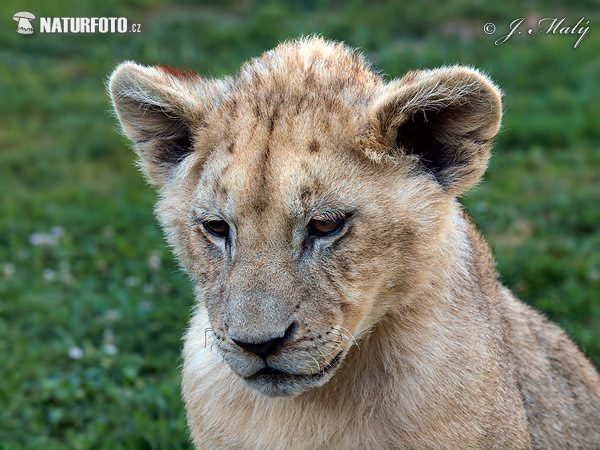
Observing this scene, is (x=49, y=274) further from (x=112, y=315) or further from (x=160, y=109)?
(x=160, y=109)

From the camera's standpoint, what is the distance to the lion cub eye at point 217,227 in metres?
3.90

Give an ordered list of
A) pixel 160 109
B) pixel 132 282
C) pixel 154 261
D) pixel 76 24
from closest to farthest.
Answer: pixel 160 109
pixel 132 282
pixel 154 261
pixel 76 24

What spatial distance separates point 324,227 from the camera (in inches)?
147

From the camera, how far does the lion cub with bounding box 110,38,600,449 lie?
371 cm

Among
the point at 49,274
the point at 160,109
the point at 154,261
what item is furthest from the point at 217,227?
the point at 49,274

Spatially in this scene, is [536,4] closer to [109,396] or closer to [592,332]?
[592,332]

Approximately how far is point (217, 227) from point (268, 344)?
633 millimetres

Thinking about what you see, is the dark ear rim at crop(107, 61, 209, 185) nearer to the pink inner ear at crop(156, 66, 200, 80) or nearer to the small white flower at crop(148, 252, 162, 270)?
the pink inner ear at crop(156, 66, 200, 80)

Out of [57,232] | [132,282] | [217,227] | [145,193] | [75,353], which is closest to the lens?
[217,227]

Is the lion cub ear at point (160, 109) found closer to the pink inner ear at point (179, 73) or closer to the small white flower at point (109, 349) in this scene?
the pink inner ear at point (179, 73)

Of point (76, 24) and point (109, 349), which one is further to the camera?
point (76, 24)

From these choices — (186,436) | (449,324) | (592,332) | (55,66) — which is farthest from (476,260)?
(55,66)

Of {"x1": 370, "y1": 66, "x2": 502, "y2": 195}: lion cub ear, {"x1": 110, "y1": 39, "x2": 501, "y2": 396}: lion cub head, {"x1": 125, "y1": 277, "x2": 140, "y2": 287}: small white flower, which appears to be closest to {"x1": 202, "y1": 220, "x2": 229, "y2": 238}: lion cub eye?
{"x1": 110, "y1": 39, "x2": 501, "y2": 396}: lion cub head
